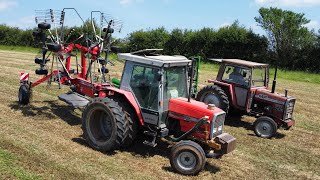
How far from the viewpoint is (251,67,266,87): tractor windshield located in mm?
10797

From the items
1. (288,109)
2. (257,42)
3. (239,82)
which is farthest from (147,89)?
(257,42)

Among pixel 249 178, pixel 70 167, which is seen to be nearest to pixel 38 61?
pixel 70 167

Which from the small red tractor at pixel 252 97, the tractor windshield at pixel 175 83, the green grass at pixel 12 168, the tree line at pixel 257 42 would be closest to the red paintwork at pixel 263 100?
the small red tractor at pixel 252 97

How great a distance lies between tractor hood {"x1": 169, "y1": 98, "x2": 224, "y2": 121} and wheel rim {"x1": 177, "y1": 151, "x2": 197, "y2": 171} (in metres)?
0.74

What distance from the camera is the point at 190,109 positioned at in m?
7.20

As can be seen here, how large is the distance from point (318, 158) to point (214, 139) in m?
2.86

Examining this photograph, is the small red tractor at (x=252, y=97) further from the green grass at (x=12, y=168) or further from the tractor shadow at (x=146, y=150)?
the green grass at (x=12, y=168)

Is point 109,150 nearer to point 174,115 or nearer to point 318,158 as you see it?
point 174,115

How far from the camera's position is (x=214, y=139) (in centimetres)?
706

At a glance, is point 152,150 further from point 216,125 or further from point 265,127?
point 265,127

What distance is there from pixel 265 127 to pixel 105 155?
14.7 feet

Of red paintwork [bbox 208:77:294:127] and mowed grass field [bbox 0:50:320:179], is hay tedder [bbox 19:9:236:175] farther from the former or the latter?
red paintwork [bbox 208:77:294:127]

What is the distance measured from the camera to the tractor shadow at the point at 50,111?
32.0ft

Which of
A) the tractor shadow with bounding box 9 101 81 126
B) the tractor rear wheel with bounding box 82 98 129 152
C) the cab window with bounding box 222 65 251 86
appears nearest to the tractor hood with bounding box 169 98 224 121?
the tractor rear wheel with bounding box 82 98 129 152
